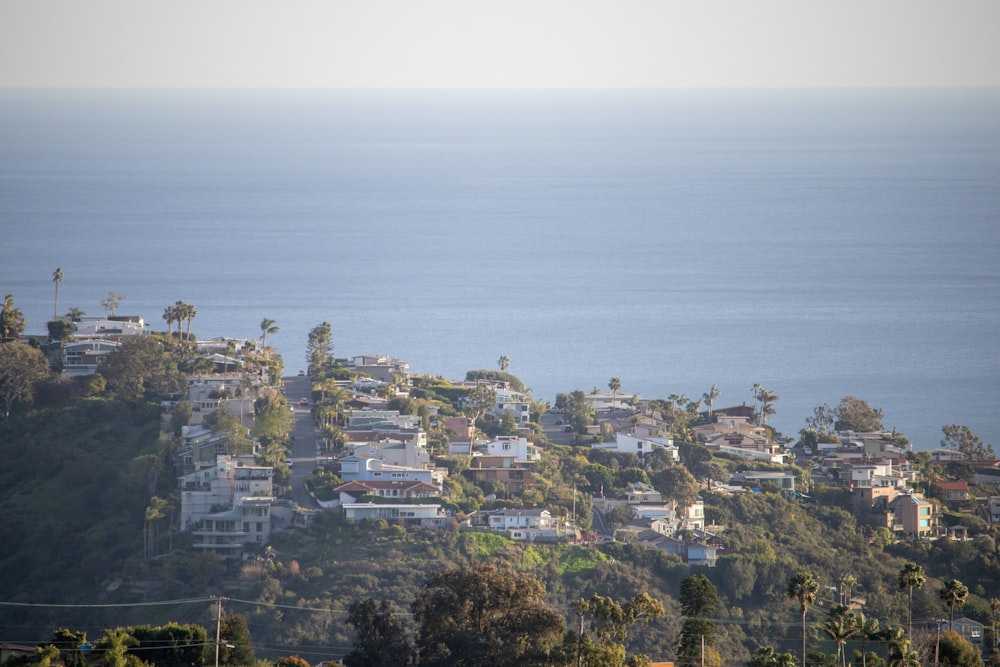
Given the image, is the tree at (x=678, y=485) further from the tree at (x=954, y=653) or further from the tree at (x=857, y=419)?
the tree at (x=954, y=653)

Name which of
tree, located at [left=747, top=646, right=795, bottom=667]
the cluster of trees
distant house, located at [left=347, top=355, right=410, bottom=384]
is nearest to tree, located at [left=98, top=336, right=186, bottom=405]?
distant house, located at [left=347, top=355, right=410, bottom=384]

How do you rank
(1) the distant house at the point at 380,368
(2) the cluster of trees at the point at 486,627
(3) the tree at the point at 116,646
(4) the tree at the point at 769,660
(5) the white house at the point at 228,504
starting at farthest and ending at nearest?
(1) the distant house at the point at 380,368 → (5) the white house at the point at 228,504 → (2) the cluster of trees at the point at 486,627 → (3) the tree at the point at 116,646 → (4) the tree at the point at 769,660

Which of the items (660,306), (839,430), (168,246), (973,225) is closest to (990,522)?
(839,430)

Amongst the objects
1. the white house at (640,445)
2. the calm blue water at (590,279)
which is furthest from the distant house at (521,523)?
the calm blue water at (590,279)

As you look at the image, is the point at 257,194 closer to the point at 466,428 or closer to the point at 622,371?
the point at 622,371

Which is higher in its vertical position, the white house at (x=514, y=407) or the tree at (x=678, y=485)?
the white house at (x=514, y=407)

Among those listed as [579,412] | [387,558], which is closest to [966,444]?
[579,412]

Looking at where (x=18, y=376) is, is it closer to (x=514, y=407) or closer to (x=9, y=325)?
(x=9, y=325)
